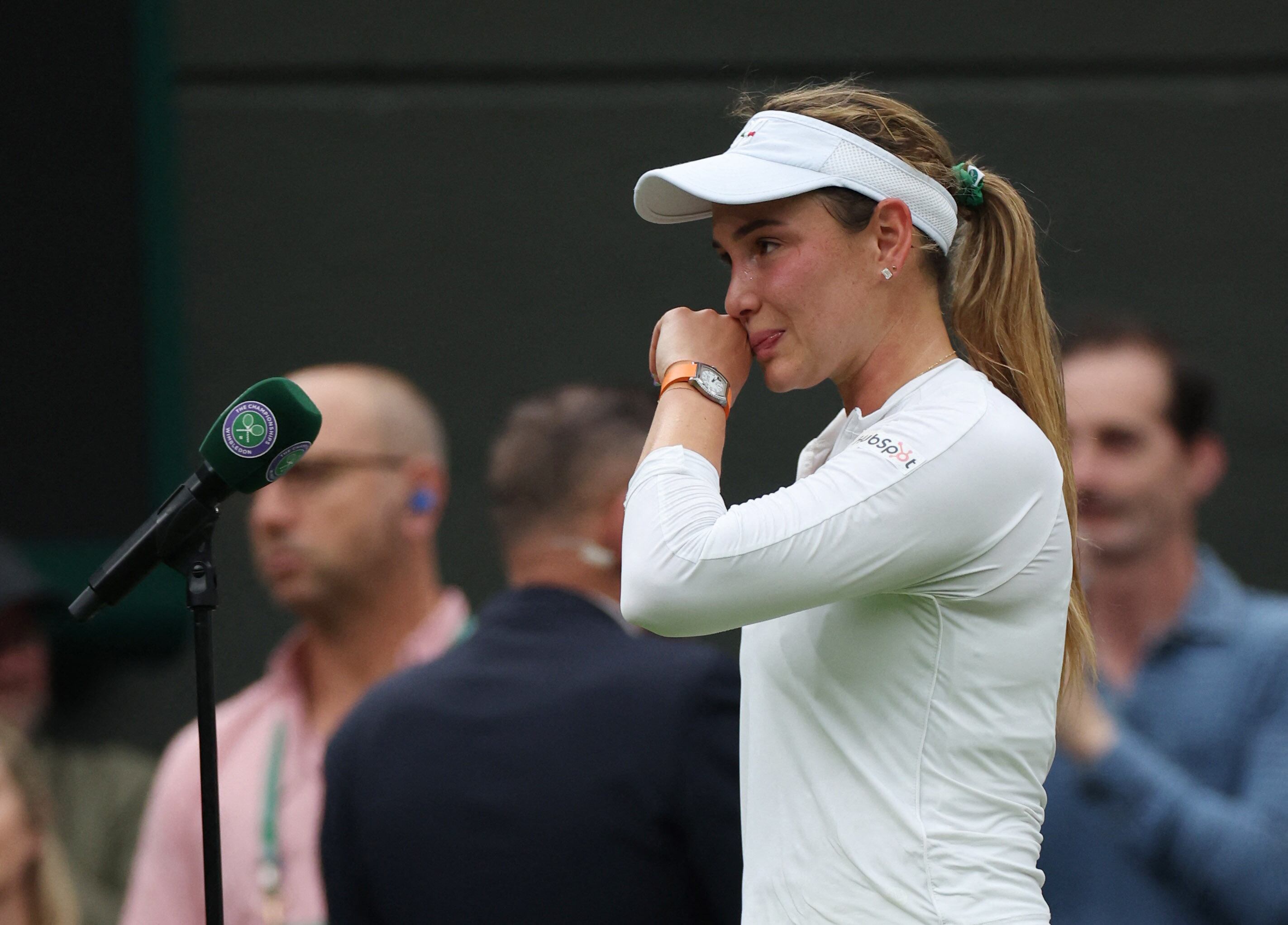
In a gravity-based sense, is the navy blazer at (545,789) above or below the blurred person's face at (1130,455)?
below

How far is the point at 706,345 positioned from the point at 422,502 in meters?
2.01

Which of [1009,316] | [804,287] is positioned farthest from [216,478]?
[1009,316]

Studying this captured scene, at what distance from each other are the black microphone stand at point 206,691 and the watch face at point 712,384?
0.57 meters

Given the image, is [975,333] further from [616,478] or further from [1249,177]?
[1249,177]

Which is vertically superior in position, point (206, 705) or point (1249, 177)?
point (1249, 177)

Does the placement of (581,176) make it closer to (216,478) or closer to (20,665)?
(20,665)

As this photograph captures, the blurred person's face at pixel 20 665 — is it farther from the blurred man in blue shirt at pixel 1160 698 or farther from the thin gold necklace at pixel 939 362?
the thin gold necklace at pixel 939 362

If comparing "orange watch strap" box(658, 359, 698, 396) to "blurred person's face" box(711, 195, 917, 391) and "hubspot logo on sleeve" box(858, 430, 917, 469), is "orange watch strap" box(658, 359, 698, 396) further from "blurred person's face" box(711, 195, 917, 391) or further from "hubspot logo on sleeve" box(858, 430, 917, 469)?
"hubspot logo on sleeve" box(858, 430, 917, 469)

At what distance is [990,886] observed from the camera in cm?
179

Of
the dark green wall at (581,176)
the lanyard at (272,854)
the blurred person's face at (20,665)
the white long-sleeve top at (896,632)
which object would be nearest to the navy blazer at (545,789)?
the lanyard at (272,854)

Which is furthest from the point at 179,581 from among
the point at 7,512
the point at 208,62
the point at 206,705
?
the point at 206,705

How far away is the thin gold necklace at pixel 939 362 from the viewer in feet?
6.41

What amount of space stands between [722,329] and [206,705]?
714 mm

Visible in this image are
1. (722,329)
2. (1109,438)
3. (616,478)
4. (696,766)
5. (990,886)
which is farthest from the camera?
(1109,438)
